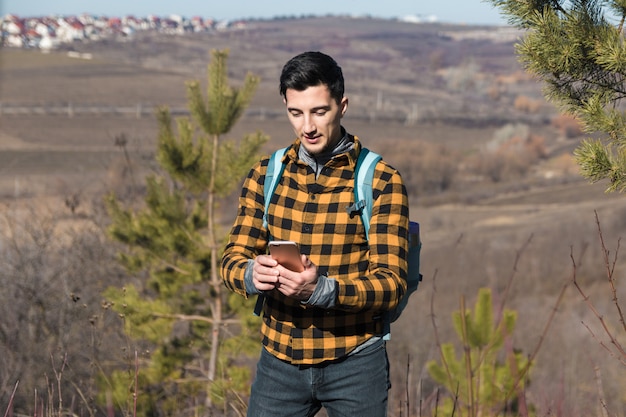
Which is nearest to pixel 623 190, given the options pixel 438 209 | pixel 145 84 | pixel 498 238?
pixel 498 238

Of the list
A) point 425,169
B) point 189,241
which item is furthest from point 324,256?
point 425,169

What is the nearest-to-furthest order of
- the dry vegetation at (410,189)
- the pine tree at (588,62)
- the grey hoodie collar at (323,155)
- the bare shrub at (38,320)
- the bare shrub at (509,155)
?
the grey hoodie collar at (323,155), the pine tree at (588,62), the bare shrub at (38,320), the dry vegetation at (410,189), the bare shrub at (509,155)

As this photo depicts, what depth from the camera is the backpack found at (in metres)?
1.83

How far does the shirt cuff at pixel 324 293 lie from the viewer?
1676mm

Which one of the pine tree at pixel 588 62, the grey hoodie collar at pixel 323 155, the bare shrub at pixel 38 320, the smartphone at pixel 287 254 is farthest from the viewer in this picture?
the bare shrub at pixel 38 320

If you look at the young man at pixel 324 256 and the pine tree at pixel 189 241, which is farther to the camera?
the pine tree at pixel 189 241

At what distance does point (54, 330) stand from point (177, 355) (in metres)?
2.50

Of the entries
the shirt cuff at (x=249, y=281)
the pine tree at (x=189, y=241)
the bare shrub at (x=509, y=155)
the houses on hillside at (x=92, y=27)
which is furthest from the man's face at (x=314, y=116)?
the houses on hillside at (x=92, y=27)

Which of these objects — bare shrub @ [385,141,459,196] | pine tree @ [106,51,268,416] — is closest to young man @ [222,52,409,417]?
pine tree @ [106,51,268,416]

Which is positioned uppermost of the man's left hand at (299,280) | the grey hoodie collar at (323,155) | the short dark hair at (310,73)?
the short dark hair at (310,73)

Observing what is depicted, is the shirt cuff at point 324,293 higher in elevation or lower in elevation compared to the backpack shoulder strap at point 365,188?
lower

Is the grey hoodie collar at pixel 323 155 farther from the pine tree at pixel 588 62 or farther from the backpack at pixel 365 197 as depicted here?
the pine tree at pixel 588 62

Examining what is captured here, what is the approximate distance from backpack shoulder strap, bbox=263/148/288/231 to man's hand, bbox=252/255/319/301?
0.90 feet

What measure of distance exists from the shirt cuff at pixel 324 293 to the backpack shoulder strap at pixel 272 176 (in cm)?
32
